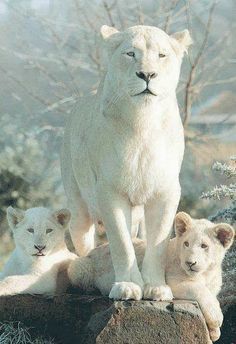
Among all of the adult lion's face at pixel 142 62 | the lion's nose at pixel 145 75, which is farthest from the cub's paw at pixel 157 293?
the lion's nose at pixel 145 75

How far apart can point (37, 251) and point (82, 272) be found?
0.39 m

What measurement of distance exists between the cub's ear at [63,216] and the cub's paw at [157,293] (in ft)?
2.70

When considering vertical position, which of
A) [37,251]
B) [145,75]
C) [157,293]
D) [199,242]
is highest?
[145,75]

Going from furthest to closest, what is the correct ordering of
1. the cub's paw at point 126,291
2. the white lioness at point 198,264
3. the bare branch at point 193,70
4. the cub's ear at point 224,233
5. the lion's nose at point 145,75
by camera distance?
the bare branch at point 193,70 → the cub's ear at point 224,233 → the white lioness at point 198,264 → the cub's paw at point 126,291 → the lion's nose at point 145,75

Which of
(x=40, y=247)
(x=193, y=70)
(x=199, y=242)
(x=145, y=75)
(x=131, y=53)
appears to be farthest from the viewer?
(x=193, y=70)

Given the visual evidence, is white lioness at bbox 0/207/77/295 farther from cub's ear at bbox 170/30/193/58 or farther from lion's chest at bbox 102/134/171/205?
cub's ear at bbox 170/30/193/58

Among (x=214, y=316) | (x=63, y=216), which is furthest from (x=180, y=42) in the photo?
(x=214, y=316)

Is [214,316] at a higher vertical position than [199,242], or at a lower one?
lower

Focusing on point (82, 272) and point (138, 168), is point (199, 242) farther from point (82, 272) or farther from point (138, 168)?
point (82, 272)

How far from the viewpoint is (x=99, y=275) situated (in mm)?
5914

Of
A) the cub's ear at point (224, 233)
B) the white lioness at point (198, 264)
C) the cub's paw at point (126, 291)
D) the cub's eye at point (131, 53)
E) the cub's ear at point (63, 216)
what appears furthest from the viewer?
the cub's ear at point (63, 216)

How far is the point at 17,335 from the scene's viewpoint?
18.8ft

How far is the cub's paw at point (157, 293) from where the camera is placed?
5.43 metres

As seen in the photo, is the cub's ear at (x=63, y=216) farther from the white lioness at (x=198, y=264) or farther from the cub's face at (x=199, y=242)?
the cub's face at (x=199, y=242)
